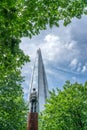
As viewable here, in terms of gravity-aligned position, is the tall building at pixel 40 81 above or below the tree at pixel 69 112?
above

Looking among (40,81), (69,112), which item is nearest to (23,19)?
(69,112)

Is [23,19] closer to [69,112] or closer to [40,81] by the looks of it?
[69,112]

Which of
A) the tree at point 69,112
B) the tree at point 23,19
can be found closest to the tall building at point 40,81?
the tree at point 69,112

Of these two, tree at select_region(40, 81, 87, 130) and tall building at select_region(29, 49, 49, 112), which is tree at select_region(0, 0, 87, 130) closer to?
tree at select_region(40, 81, 87, 130)

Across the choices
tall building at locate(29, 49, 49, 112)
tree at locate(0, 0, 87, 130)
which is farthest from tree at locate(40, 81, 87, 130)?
tall building at locate(29, 49, 49, 112)

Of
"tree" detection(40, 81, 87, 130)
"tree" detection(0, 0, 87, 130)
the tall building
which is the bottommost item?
"tree" detection(0, 0, 87, 130)

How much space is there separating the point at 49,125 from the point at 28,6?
2358 cm

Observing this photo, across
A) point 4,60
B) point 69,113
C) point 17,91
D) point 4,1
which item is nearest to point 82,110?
point 69,113

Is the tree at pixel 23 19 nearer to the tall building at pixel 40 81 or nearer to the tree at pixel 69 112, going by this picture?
the tree at pixel 69 112

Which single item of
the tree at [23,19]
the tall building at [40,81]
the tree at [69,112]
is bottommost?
the tree at [23,19]

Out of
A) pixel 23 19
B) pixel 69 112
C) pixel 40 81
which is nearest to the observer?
pixel 23 19

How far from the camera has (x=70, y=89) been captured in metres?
33.0

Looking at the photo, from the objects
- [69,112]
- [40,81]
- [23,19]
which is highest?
[40,81]

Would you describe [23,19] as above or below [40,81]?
below
